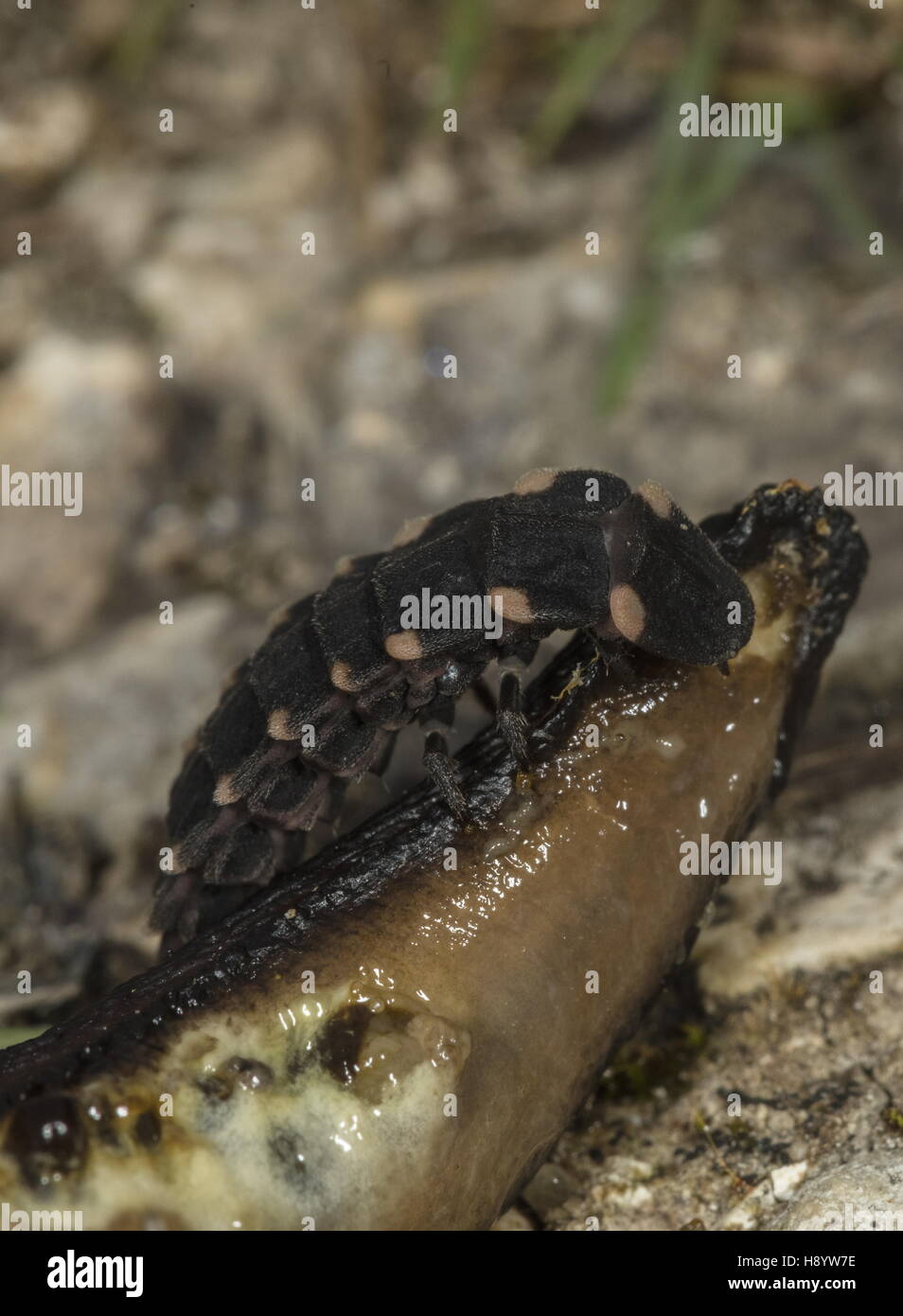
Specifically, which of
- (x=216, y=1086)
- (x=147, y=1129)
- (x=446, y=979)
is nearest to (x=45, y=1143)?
(x=147, y=1129)

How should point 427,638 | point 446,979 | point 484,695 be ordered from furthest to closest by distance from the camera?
point 484,695
point 427,638
point 446,979

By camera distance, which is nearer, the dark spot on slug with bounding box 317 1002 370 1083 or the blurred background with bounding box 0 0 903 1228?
the dark spot on slug with bounding box 317 1002 370 1083

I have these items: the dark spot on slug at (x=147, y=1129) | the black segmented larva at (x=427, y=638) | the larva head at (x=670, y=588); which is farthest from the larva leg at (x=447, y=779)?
the dark spot on slug at (x=147, y=1129)

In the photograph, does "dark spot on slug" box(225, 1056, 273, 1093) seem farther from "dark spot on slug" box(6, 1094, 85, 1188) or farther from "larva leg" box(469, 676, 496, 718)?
"larva leg" box(469, 676, 496, 718)

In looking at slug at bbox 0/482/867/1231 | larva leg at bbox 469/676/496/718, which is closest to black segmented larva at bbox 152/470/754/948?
slug at bbox 0/482/867/1231

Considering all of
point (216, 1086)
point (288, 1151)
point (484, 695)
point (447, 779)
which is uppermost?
point (484, 695)

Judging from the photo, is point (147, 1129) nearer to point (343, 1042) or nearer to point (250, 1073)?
point (250, 1073)

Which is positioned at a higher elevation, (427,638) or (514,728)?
(427,638)
